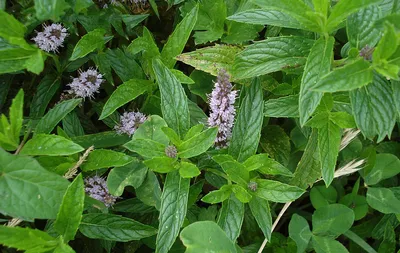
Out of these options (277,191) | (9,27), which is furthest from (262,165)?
(9,27)

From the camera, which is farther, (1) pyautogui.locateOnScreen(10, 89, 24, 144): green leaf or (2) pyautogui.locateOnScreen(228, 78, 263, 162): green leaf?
(2) pyautogui.locateOnScreen(228, 78, 263, 162): green leaf

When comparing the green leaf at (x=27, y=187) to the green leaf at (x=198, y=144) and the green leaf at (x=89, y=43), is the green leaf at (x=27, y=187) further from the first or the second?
the green leaf at (x=89, y=43)

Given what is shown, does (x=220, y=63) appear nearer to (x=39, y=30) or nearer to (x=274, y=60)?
(x=274, y=60)

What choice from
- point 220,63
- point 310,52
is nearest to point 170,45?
point 220,63

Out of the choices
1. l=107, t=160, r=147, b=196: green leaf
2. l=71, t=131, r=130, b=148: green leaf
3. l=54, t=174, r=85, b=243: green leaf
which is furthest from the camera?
l=71, t=131, r=130, b=148: green leaf

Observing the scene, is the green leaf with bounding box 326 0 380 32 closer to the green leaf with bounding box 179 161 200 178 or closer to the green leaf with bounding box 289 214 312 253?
the green leaf with bounding box 179 161 200 178

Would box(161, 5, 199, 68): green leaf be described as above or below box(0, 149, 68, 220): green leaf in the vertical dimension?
above

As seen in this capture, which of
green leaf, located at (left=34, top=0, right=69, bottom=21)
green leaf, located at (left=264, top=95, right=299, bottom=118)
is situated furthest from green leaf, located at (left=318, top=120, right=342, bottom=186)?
green leaf, located at (left=34, top=0, right=69, bottom=21)
